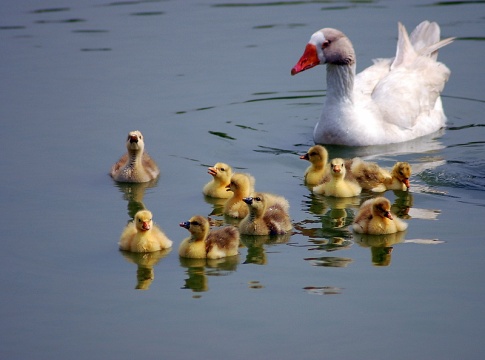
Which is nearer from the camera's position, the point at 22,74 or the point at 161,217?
the point at 161,217

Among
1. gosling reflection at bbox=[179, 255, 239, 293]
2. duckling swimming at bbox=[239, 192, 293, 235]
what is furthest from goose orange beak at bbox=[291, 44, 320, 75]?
gosling reflection at bbox=[179, 255, 239, 293]

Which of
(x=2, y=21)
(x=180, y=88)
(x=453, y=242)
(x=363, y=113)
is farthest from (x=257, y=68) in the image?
(x=453, y=242)

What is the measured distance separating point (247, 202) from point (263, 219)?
28 cm

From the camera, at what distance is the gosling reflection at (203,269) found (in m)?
8.52

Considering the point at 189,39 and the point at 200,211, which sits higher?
the point at 189,39

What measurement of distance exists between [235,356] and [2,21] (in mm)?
12981

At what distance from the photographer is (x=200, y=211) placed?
10500 mm

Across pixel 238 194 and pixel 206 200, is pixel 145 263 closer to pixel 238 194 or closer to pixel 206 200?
pixel 238 194

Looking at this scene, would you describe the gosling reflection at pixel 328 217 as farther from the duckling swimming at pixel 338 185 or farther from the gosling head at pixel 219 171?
the gosling head at pixel 219 171

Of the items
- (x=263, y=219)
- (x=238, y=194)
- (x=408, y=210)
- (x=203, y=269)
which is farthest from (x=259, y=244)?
(x=408, y=210)

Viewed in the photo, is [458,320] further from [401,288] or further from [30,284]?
[30,284]

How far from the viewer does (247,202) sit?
947cm

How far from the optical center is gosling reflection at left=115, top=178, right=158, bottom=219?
10690 mm

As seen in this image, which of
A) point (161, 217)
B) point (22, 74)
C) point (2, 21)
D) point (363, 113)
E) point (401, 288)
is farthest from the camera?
point (2, 21)
